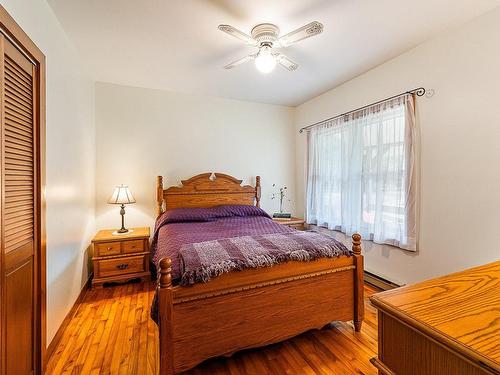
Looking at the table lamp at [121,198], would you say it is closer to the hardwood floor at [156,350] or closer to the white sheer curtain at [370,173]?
the hardwood floor at [156,350]

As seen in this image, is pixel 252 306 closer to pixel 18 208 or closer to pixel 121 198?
pixel 18 208

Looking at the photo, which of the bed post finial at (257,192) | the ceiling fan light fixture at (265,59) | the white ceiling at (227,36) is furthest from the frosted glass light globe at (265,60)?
the bed post finial at (257,192)

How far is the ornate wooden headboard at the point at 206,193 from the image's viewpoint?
3.39m

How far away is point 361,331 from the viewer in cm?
198

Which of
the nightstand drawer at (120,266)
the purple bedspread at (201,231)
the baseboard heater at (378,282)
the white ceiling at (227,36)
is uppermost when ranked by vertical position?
the white ceiling at (227,36)

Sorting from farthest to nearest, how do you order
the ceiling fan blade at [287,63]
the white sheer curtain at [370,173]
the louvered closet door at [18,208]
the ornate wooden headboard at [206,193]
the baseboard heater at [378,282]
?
the ornate wooden headboard at [206,193] → the baseboard heater at [378,282] → the white sheer curtain at [370,173] → the ceiling fan blade at [287,63] → the louvered closet door at [18,208]

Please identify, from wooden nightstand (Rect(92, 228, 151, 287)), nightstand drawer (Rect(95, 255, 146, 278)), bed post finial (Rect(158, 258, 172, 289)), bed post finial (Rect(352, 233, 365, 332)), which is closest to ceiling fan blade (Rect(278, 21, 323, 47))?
bed post finial (Rect(352, 233, 365, 332))

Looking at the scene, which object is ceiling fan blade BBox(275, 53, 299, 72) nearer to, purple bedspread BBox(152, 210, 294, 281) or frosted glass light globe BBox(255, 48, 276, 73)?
frosted glass light globe BBox(255, 48, 276, 73)

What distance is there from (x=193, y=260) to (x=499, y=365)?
4.68 ft

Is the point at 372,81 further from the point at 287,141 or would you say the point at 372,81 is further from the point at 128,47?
the point at 128,47

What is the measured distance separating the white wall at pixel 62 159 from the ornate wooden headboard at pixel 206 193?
0.92 m

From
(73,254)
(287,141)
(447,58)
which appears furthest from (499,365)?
(287,141)

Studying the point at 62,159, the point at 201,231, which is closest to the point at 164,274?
the point at 201,231

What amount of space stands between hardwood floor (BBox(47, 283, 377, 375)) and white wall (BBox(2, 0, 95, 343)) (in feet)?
0.74
